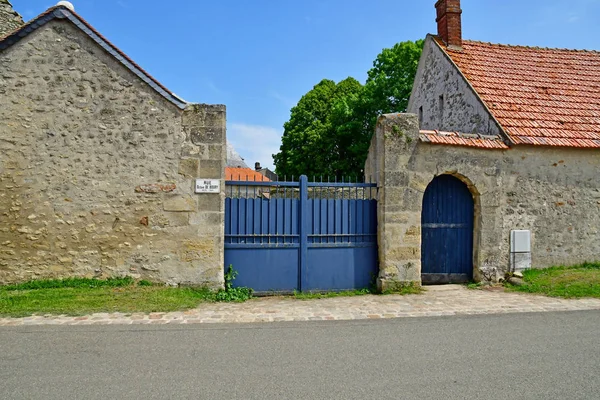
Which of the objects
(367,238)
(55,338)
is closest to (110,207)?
(55,338)

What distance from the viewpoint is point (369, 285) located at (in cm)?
814

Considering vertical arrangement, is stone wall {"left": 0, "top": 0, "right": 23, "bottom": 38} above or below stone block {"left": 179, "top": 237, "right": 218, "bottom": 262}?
above

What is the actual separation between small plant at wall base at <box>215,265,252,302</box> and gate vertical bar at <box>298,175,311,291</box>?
100 centimetres

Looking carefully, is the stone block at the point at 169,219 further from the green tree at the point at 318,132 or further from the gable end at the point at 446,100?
the green tree at the point at 318,132

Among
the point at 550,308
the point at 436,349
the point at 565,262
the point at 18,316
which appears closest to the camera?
the point at 436,349

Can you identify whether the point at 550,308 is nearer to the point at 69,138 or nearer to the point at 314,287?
the point at 314,287

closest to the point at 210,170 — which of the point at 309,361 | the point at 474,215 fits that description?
the point at 309,361

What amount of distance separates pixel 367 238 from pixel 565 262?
4797 mm

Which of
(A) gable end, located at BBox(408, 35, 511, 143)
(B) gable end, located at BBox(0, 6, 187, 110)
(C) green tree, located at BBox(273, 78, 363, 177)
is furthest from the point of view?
(C) green tree, located at BBox(273, 78, 363, 177)

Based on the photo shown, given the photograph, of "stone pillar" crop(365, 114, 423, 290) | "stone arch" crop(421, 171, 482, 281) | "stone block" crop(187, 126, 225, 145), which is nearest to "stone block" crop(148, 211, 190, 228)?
"stone block" crop(187, 126, 225, 145)

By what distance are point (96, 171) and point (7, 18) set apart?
5.22 m

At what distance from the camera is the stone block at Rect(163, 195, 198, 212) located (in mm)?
7477

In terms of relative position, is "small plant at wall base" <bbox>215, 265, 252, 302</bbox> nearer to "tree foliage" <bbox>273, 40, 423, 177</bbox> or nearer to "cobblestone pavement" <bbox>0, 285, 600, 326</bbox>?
"cobblestone pavement" <bbox>0, 285, 600, 326</bbox>

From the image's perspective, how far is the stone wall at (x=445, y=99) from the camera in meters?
10.4
